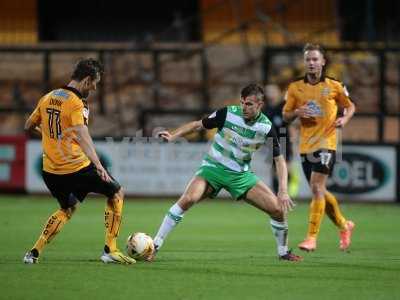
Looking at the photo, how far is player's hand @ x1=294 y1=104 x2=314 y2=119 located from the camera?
39.1 ft

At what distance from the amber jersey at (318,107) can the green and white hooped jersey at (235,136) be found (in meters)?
1.77

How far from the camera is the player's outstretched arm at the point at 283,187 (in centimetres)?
1003

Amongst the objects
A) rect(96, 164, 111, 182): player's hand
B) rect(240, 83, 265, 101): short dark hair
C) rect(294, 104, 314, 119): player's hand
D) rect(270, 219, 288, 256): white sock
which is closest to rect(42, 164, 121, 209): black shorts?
rect(96, 164, 111, 182): player's hand

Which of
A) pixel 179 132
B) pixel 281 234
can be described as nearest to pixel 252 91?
pixel 179 132

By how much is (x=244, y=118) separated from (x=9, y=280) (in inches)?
120

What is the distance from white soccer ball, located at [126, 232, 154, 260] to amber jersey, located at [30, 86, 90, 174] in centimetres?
93

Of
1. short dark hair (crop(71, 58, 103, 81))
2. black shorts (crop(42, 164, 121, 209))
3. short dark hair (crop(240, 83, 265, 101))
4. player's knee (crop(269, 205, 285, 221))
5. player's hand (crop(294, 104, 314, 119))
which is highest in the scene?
short dark hair (crop(71, 58, 103, 81))

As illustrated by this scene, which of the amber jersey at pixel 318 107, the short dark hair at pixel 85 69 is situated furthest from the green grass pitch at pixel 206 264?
the short dark hair at pixel 85 69

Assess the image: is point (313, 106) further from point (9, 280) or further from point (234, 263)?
point (9, 280)

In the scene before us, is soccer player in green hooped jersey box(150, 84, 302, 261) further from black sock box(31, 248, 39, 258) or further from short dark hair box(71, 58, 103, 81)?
black sock box(31, 248, 39, 258)

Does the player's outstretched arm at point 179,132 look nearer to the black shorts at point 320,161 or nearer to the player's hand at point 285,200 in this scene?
the player's hand at point 285,200

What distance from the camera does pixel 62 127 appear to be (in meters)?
9.79

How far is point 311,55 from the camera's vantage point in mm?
11711

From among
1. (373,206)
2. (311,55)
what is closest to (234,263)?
(311,55)
